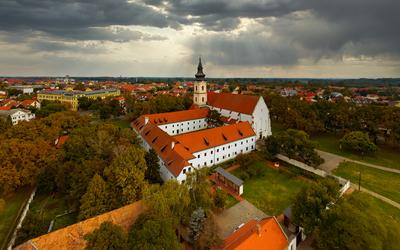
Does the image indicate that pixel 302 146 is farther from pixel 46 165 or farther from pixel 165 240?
pixel 46 165

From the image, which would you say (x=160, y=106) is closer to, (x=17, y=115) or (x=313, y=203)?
(x=17, y=115)

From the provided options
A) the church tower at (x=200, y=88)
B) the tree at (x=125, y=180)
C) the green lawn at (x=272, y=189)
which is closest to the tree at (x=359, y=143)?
the green lawn at (x=272, y=189)

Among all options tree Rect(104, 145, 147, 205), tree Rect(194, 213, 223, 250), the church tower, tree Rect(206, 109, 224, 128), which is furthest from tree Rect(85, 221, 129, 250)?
the church tower

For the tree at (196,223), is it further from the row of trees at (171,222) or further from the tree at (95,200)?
the tree at (95,200)

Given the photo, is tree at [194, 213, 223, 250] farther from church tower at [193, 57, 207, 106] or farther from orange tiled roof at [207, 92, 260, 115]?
church tower at [193, 57, 207, 106]

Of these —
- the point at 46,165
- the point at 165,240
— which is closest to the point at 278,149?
the point at 165,240

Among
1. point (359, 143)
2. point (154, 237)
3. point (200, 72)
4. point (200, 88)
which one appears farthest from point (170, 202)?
point (200, 72)
